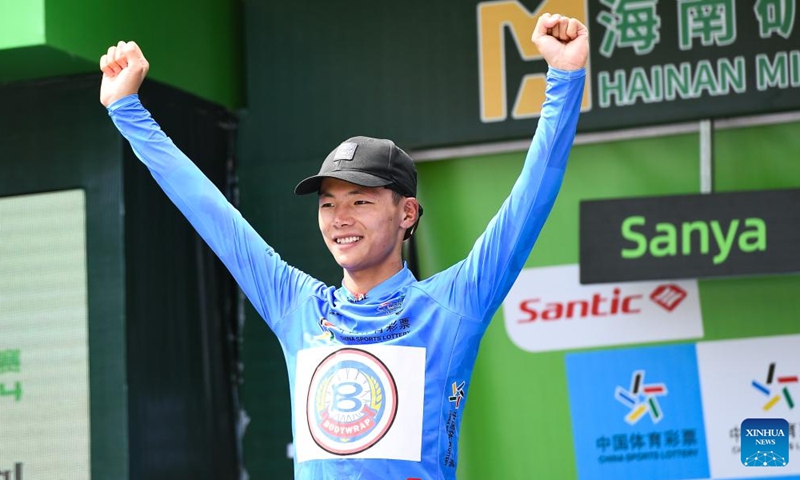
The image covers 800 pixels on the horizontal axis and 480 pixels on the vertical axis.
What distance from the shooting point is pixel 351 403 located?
10.2 ft

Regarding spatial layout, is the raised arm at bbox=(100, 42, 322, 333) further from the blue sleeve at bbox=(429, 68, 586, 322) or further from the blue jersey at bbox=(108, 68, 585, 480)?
the blue sleeve at bbox=(429, 68, 586, 322)

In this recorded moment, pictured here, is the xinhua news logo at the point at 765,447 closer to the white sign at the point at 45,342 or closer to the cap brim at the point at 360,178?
the cap brim at the point at 360,178

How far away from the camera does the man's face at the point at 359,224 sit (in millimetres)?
3227

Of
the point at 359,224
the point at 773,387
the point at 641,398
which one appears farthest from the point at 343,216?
the point at 773,387

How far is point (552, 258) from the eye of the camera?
6.17m

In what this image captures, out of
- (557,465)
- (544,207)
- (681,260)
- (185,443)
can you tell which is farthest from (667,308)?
(544,207)

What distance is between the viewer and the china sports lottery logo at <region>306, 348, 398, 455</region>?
309 centimetres

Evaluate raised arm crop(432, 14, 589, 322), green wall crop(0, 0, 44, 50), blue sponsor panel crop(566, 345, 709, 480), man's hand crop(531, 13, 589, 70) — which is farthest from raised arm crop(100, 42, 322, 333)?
blue sponsor panel crop(566, 345, 709, 480)

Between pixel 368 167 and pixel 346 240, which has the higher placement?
pixel 368 167

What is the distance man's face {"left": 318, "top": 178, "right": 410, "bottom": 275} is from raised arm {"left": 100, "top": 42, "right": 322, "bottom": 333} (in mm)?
198

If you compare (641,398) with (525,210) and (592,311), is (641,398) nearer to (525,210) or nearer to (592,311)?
(592,311)

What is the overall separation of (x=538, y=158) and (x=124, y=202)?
129 inches

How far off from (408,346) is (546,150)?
1.96 ft

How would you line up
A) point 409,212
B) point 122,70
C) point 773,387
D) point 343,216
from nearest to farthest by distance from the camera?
point 343,216, point 409,212, point 122,70, point 773,387
